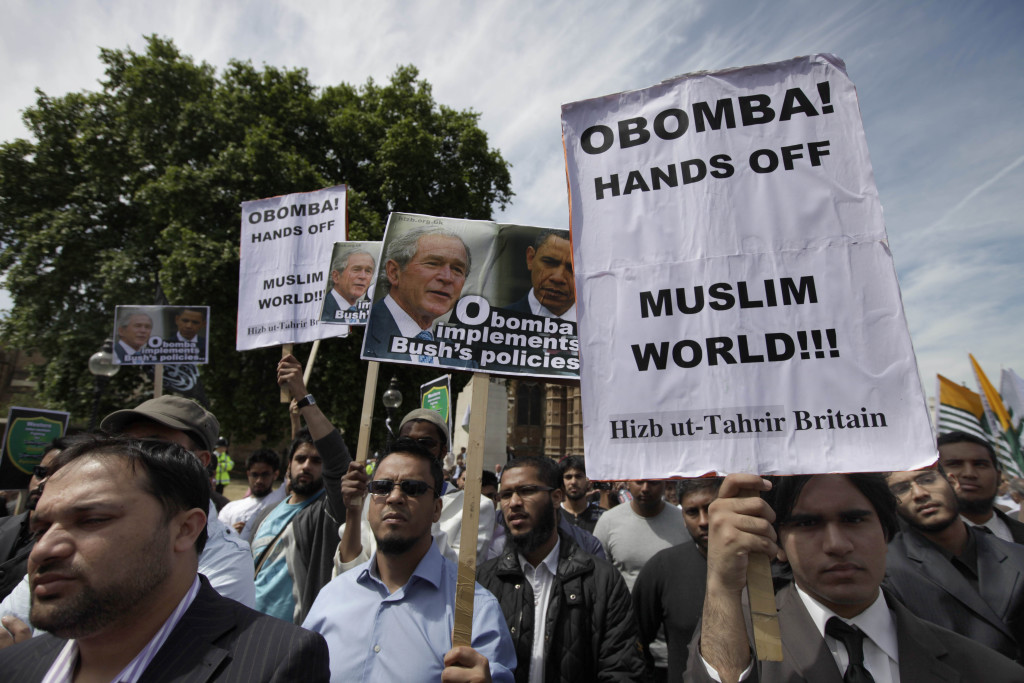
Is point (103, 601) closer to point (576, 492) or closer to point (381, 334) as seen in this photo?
point (381, 334)

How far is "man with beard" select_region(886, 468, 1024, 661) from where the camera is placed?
105 inches

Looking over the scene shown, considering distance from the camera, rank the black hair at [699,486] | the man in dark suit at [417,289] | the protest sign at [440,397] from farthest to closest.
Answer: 1. the protest sign at [440,397]
2. the black hair at [699,486]
3. the man in dark suit at [417,289]

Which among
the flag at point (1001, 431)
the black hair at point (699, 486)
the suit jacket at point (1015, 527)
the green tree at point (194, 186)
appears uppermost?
the green tree at point (194, 186)

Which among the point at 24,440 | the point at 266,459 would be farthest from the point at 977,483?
the point at 24,440

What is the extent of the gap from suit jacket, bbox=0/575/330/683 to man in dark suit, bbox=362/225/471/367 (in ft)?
5.64

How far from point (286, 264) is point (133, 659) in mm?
4754

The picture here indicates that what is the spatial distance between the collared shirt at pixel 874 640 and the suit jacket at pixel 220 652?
1479mm

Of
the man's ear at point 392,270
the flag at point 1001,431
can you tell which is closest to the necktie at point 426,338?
the man's ear at point 392,270

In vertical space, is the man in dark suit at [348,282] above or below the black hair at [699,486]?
above

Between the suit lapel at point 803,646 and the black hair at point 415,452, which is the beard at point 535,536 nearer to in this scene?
the black hair at point 415,452

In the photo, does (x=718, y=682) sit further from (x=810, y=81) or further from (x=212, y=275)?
(x=212, y=275)

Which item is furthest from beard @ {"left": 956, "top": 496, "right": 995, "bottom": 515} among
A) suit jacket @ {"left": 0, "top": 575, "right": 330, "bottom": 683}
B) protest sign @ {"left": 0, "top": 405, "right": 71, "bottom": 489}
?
protest sign @ {"left": 0, "top": 405, "right": 71, "bottom": 489}

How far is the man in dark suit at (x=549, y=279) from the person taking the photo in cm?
351

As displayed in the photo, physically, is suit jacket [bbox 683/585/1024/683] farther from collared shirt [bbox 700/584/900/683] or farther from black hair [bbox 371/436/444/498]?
black hair [bbox 371/436/444/498]
